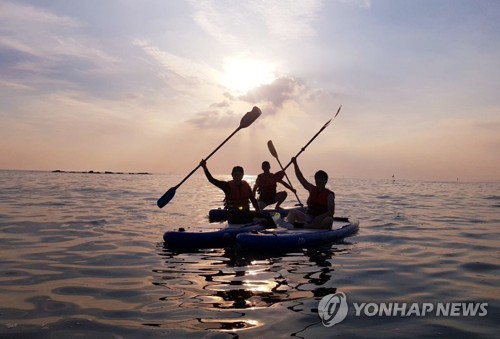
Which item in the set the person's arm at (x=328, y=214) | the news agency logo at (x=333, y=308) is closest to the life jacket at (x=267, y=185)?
the person's arm at (x=328, y=214)

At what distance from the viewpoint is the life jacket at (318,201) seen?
10633mm

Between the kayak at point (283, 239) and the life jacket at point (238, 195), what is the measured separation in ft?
5.01

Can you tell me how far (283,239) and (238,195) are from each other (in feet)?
8.06

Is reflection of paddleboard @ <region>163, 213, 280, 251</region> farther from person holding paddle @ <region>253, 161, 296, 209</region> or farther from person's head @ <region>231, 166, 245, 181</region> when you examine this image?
person holding paddle @ <region>253, 161, 296, 209</region>

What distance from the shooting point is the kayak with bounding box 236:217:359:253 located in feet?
28.7

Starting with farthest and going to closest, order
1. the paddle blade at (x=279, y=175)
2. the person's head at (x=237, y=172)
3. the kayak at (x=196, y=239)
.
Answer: the paddle blade at (x=279, y=175)
the person's head at (x=237, y=172)
the kayak at (x=196, y=239)

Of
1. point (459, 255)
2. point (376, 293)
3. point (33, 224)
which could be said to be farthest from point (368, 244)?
point (33, 224)

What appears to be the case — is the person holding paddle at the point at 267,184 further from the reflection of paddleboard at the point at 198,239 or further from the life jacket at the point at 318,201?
the reflection of paddleboard at the point at 198,239

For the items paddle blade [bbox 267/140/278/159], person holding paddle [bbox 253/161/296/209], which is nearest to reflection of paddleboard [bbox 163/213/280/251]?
person holding paddle [bbox 253/161/296/209]

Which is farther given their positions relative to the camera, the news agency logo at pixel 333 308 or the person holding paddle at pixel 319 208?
the person holding paddle at pixel 319 208

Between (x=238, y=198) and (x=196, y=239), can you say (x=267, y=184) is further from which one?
(x=196, y=239)

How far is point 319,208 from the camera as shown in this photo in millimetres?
10734

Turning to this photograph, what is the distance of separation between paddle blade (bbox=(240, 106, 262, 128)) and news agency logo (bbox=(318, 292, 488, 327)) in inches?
320

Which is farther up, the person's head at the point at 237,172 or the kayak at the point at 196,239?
the person's head at the point at 237,172
